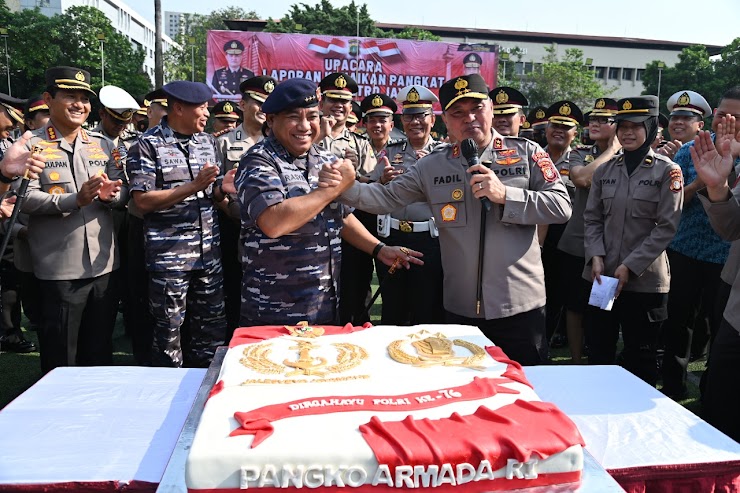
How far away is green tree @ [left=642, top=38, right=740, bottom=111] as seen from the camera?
37.2 m

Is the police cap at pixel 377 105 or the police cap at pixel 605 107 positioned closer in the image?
the police cap at pixel 605 107

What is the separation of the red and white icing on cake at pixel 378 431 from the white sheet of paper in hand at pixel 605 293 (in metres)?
1.90

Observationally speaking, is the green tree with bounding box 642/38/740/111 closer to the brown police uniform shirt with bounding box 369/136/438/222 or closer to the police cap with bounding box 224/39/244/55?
Answer: the police cap with bounding box 224/39/244/55

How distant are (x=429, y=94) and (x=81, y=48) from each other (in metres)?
35.2

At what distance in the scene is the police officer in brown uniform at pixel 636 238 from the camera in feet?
11.4

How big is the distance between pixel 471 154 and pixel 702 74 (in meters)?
43.1

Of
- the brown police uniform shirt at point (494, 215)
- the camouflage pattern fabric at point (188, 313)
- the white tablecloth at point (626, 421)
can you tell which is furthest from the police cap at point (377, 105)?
the white tablecloth at point (626, 421)

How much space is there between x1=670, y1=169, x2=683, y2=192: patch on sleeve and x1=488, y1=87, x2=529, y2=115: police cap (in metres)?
1.64

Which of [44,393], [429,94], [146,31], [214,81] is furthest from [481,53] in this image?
[146,31]

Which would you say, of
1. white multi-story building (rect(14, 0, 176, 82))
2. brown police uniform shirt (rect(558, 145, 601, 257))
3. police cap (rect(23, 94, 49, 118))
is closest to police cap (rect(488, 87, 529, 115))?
brown police uniform shirt (rect(558, 145, 601, 257))

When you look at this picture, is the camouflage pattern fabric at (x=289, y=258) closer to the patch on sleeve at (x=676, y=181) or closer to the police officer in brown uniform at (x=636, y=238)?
the police officer in brown uniform at (x=636, y=238)

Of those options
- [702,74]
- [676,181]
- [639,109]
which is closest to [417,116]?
[639,109]

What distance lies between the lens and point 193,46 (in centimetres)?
3725

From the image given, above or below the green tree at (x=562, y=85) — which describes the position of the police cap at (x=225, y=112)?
below
